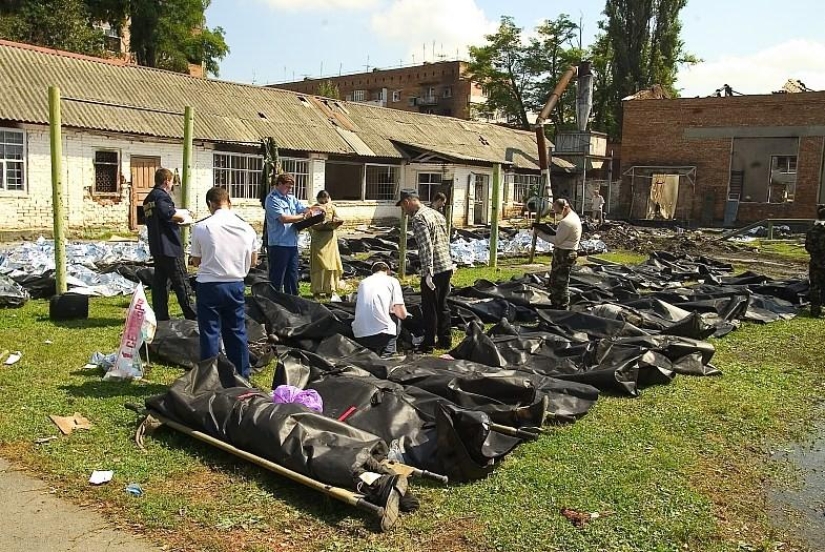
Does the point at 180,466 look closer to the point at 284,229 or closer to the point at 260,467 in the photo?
the point at 260,467

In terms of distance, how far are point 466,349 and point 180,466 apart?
10.3 feet

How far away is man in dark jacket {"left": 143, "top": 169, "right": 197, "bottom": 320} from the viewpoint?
24.0ft

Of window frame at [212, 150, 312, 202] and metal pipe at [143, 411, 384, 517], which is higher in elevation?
window frame at [212, 150, 312, 202]

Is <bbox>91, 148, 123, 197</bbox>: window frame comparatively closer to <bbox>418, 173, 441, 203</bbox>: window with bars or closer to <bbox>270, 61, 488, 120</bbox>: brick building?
<bbox>418, 173, 441, 203</bbox>: window with bars

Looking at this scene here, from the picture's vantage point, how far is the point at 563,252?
9359 mm

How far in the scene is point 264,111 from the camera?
77.0 feet

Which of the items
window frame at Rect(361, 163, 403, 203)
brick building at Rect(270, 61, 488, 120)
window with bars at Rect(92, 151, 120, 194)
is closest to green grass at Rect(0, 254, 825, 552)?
window with bars at Rect(92, 151, 120, 194)

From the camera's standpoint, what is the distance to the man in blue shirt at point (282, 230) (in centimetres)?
880

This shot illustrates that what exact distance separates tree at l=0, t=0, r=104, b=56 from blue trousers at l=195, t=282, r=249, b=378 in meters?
28.3

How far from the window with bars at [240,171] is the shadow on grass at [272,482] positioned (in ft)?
55.8

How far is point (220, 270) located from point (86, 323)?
11.3 feet

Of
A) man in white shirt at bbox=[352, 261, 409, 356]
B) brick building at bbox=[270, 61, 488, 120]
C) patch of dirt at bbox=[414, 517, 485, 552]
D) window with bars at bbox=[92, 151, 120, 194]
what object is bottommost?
patch of dirt at bbox=[414, 517, 485, 552]

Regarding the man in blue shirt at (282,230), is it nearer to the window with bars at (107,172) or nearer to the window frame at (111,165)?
the window frame at (111,165)

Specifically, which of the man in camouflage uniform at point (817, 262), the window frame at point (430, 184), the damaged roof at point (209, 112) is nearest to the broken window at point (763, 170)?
the damaged roof at point (209, 112)
